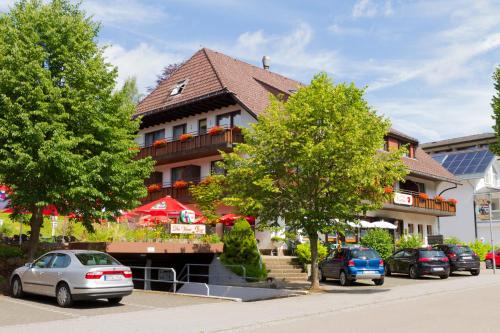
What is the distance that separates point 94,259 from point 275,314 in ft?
16.4

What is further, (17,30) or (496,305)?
(17,30)

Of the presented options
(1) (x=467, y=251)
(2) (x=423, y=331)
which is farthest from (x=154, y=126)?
(2) (x=423, y=331)

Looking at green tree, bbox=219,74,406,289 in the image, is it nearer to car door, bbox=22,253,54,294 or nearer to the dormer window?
car door, bbox=22,253,54,294

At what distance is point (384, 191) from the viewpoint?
18.8 metres

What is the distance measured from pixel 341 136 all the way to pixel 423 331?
888 cm

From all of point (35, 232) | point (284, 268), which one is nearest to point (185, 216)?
point (284, 268)

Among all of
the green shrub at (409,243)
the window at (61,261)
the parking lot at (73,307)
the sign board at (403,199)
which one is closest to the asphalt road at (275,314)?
the parking lot at (73,307)

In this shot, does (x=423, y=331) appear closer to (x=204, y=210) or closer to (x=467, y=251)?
(x=204, y=210)

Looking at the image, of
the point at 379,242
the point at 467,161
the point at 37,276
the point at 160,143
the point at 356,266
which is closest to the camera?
the point at 37,276

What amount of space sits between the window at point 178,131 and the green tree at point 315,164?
51.0 feet

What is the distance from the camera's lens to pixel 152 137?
3675 cm

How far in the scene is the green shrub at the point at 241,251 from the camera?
2267cm

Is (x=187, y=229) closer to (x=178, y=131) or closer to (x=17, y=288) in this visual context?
(x=17, y=288)

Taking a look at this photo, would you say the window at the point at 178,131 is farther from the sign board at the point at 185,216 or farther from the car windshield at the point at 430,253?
the car windshield at the point at 430,253
